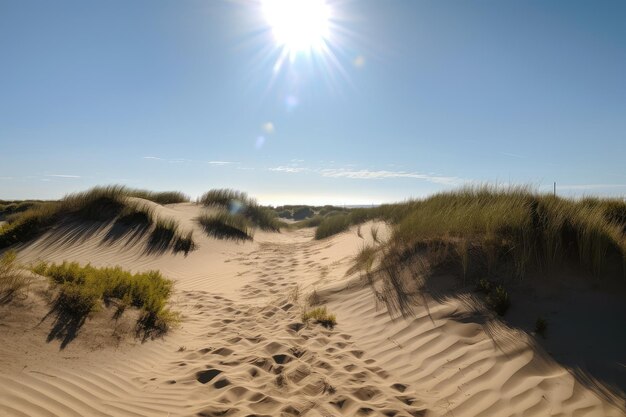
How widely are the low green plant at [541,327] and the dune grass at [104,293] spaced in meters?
4.66

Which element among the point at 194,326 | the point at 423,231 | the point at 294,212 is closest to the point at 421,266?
the point at 423,231

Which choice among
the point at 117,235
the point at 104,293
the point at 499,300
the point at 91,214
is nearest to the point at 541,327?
the point at 499,300

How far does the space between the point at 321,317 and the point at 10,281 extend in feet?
12.9

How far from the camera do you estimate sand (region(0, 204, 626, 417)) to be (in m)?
3.04

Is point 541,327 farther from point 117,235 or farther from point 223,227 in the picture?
point 223,227

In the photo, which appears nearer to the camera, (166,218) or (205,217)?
(166,218)

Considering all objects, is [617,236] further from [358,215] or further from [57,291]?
[358,215]

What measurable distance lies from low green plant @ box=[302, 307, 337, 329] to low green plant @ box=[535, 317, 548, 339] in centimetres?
254

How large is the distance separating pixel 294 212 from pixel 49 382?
101ft

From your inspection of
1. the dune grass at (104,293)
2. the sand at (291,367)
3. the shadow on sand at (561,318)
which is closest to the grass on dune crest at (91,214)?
the dune grass at (104,293)

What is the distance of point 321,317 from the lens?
5.30m

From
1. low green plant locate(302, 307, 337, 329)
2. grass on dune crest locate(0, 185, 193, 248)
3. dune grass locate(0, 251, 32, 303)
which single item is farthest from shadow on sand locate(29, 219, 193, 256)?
low green plant locate(302, 307, 337, 329)

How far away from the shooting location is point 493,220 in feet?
18.8

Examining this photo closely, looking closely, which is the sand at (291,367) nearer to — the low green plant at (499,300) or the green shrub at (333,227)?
the low green plant at (499,300)
